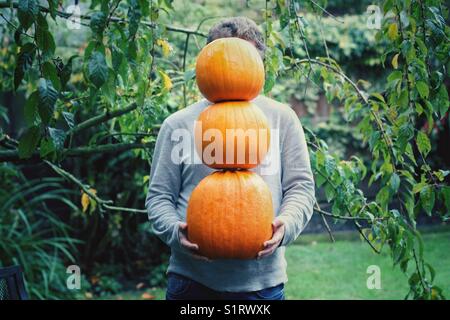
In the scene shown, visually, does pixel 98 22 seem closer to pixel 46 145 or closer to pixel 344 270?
pixel 46 145

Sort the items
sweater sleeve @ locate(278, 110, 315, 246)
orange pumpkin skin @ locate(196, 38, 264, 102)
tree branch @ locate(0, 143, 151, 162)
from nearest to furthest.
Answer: orange pumpkin skin @ locate(196, 38, 264, 102), sweater sleeve @ locate(278, 110, 315, 246), tree branch @ locate(0, 143, 151, 162)

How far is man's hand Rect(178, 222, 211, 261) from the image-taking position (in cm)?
157

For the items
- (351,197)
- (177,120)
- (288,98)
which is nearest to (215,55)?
(177,120)

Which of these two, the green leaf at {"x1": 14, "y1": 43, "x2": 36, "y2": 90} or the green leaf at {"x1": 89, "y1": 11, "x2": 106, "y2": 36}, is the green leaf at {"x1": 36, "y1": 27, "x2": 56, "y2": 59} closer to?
the green leaf at {"x1": 14, "y1": 43, "x2": 36, "y2": 90}

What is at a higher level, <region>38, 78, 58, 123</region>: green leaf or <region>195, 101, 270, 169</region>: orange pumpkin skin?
<region>38, 78, 58, 123</region>: green leaf

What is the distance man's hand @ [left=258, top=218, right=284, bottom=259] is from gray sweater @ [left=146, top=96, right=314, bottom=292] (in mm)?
98

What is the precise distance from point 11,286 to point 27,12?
1209mm

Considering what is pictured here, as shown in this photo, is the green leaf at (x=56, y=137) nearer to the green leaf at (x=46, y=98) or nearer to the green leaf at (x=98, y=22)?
the green leaf at (x=46, y=98)

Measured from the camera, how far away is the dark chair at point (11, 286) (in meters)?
2.12

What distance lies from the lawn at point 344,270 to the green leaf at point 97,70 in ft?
10.2

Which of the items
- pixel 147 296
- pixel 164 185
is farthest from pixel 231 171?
pixel 147 296

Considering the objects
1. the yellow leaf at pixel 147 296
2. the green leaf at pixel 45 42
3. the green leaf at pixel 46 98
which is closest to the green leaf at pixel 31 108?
the green leaf at pixel 46 98

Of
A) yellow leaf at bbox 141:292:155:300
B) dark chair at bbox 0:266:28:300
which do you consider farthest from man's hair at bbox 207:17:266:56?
yellow leaf at bbox 141:292:155:300
